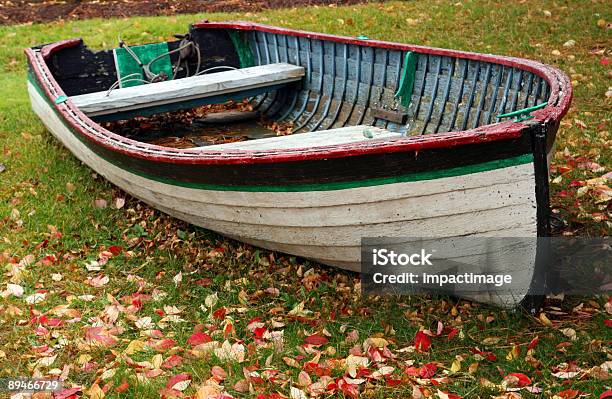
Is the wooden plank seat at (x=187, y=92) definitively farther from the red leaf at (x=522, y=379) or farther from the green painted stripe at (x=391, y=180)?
the red leaf at (x=522, y=379)

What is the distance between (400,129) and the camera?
5.34m

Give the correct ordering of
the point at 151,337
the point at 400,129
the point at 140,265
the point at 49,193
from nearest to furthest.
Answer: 1. the point at 151,337
2. the point at 140,265
3. the point at 400,129
4. the point at 49,193

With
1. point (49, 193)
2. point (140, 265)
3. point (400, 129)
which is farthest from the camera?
point (49, 193)

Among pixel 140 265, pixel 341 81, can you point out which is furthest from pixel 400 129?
pixel 140 265

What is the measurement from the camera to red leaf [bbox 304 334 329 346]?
12.2 feet

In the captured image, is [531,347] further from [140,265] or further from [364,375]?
[140,265]

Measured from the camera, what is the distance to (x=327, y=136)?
4.69 metres

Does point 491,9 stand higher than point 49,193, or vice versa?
point 491,9

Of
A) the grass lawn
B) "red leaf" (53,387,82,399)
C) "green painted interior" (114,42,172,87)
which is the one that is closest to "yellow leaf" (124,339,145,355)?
the grass lawn

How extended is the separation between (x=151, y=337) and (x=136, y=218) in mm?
1754

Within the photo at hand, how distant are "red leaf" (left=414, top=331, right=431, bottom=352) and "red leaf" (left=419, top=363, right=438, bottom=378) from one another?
14cm

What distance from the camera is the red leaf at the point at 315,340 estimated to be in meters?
3.72

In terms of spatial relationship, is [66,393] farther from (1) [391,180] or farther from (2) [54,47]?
(2) [54,47]

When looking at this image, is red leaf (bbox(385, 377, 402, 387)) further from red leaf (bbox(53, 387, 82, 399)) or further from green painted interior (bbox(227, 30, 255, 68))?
green painted interior (bbox(227, 30, 255, 68))
